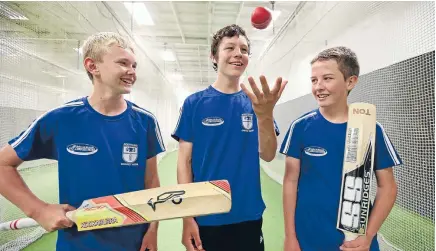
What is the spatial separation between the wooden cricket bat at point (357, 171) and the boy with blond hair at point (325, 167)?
0.06 m

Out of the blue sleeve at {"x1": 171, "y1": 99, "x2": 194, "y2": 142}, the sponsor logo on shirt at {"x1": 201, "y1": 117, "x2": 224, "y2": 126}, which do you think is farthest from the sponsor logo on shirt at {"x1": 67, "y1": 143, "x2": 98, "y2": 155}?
the sponsor logo on shirt at {"x1": 201, "y1": 117, "x2": 224, "y2": 126}

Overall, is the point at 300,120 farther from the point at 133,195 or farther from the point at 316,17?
the point at 316,17

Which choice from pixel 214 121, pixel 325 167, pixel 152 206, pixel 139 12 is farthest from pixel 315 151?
pixel 139 12

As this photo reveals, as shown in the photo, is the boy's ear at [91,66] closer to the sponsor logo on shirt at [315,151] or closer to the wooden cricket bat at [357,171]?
the sponsor logo on shirt at [315,151]

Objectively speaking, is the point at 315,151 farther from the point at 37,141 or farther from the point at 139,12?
the point at 139,12

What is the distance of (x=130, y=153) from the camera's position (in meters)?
1.10

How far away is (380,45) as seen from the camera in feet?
8.48

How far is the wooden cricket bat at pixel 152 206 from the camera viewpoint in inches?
38.6

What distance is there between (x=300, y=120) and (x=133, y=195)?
0.78 m

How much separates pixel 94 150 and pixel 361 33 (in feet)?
9.72

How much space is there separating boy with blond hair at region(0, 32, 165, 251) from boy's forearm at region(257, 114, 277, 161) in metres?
0.49

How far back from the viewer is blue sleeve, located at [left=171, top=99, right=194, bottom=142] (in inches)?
49.1

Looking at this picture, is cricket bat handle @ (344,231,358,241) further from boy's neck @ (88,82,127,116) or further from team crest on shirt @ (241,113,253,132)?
boy's neck @ (88,82,127,116)

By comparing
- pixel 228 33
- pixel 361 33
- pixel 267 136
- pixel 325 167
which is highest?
pixel 361 33
